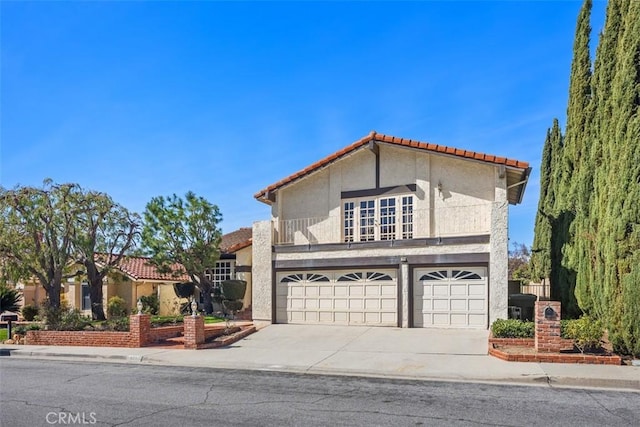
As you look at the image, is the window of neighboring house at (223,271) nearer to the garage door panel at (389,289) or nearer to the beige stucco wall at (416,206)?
the beige stucco wall at (416,206)

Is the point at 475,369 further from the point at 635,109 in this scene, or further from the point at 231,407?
the point at 635,109

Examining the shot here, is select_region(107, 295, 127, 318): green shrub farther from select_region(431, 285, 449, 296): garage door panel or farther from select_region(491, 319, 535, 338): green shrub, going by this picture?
select_region(491, 319, 535, 338): green shrub

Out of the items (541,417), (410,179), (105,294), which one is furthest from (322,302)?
(105,294)

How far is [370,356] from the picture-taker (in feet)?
42.5

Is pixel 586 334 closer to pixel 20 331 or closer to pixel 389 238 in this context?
pixel 389 238

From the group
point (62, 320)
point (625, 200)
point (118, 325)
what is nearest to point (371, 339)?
point (625, 200)

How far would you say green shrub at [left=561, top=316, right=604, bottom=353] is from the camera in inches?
453

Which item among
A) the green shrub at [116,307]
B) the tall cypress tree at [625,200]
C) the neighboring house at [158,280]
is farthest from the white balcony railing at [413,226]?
the green shrub at [116,307]

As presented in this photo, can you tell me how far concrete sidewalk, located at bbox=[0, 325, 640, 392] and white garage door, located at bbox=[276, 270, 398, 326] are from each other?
67cm

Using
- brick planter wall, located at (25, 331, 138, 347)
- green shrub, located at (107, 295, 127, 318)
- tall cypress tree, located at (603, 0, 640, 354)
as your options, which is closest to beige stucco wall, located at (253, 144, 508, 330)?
tall cypress tree, located at (603, 0, 640, 354)

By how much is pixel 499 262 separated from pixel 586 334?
460cm

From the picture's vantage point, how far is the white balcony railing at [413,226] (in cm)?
1756

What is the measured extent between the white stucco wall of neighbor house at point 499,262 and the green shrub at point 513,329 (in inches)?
73.3

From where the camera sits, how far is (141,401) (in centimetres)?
853
